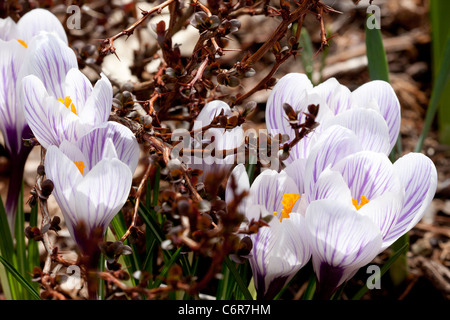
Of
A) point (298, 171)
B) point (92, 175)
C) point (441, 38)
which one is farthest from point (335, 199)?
point (441, 38)

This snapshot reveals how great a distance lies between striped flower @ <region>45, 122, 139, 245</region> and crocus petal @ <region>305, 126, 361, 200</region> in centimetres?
28

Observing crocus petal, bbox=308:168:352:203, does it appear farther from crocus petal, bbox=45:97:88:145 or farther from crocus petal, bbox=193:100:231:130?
crocus petal, bbox=45:97:88:145

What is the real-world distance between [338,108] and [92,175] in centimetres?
46

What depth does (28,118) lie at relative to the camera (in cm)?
82

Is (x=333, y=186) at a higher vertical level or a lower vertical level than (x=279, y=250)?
higher

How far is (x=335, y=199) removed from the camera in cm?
74

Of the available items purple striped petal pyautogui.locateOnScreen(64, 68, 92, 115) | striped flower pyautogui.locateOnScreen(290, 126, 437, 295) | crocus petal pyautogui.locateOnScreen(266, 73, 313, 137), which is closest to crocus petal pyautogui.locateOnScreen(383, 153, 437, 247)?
striped flower pyautogui.locateOnScreen(290, 126, 437, 295)

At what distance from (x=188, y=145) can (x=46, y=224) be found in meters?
0.27

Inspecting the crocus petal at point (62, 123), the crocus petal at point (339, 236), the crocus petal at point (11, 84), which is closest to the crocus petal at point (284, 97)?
the crocus petal at point (339, 236)

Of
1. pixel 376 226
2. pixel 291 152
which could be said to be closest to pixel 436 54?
pixel 291 152

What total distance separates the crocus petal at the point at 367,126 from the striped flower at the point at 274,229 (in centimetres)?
14

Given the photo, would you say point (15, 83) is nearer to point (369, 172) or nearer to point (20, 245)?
point (20, 245)

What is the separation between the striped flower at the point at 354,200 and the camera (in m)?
0.73
